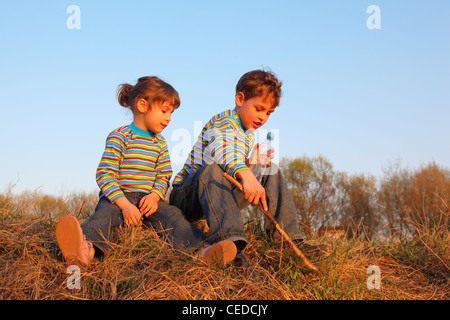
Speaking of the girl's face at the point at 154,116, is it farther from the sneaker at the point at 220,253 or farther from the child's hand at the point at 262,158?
the sneaker at the point at 220,253

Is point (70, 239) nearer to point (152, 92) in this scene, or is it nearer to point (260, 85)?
point (152, 92)

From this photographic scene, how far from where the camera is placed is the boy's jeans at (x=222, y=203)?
2.18 m

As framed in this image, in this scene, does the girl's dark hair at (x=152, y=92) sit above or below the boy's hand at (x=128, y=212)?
above

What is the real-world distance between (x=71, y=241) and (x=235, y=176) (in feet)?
3.26

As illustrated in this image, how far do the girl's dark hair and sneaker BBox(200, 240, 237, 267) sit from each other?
122 cm

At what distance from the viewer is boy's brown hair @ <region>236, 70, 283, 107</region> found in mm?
2722

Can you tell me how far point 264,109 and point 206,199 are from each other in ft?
2.72

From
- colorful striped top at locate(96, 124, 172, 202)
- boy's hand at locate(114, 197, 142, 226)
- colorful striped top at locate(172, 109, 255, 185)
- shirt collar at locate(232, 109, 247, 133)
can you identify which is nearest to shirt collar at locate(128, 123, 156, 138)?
colorful striped top at locate(96, 124, 172, 202)

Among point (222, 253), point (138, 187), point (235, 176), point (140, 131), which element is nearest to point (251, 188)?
point (235, 176)

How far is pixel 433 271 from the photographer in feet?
8.86

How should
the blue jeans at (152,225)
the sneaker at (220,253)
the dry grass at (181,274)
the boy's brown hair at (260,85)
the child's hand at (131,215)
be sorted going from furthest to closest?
the boy's brown hair at (260,85)
the child's hand at (131,215)
the blue jeans at (152,225)
the sneaker at (220,253)
the dry grass at (181,274)

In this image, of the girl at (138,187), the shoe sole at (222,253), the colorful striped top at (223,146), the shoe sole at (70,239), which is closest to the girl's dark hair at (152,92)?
the girl at (138,187)
